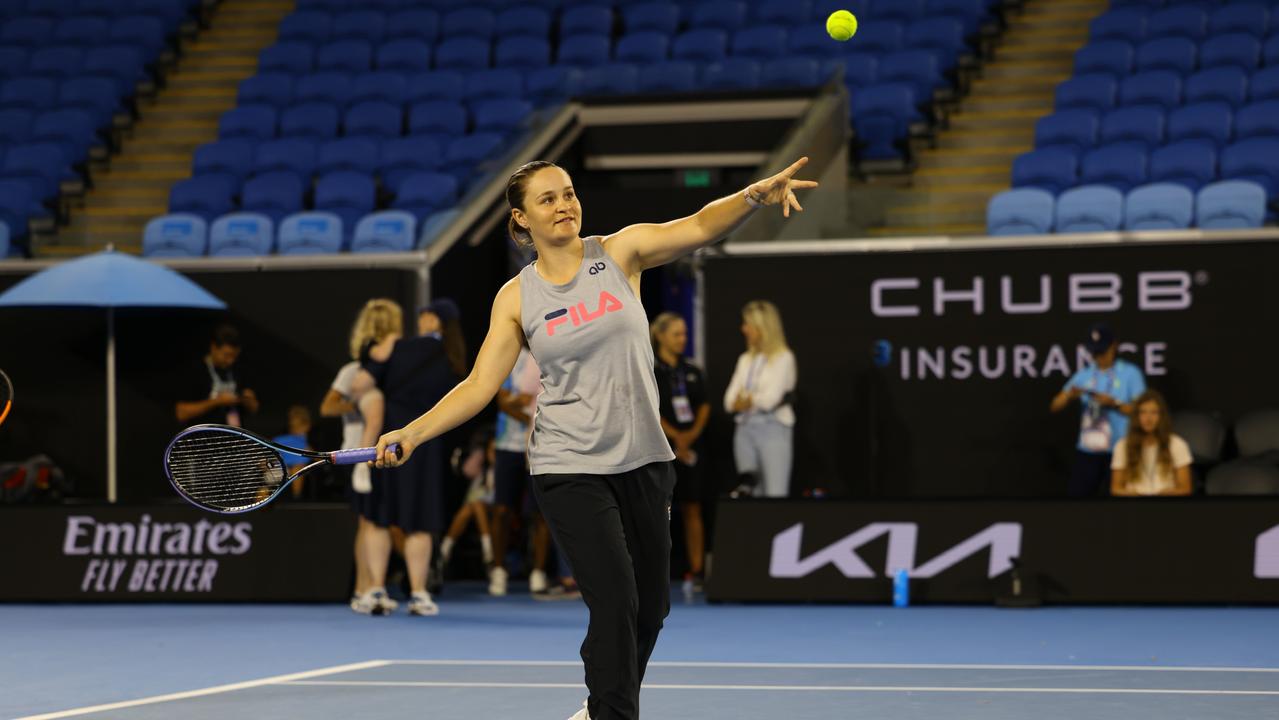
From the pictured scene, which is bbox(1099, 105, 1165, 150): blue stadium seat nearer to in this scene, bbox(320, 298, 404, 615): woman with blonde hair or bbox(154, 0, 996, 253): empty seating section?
bbox(154, 0, 996, 253): empty seating section

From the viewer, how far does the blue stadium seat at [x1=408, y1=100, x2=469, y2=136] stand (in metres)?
17.6

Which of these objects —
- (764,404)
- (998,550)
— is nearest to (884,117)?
(764,404)

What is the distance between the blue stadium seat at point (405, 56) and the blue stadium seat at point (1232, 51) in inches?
312

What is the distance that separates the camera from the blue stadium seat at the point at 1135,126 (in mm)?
15406

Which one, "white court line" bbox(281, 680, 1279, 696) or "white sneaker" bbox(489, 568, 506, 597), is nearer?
"white court line" bbox(281, 680, 1279, 696)

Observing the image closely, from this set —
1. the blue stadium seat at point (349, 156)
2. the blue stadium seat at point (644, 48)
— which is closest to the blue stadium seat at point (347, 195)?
the blue stadium seat at point (349, 156)

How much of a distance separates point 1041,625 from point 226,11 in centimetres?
1488

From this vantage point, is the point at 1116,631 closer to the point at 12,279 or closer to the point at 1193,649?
the point at 1193,649

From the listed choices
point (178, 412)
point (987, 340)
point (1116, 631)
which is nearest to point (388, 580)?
point (178, 412)

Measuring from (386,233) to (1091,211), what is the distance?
5.65 metres

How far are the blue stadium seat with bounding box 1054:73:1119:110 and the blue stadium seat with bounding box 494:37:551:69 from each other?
5.37m

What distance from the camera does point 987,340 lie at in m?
13.5

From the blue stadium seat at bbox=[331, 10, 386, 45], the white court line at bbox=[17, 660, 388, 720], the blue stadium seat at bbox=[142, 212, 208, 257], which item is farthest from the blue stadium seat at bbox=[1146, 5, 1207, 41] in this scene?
the white court line at bbox=[17, 660, 388, 720]

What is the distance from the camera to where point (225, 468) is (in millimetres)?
5371
